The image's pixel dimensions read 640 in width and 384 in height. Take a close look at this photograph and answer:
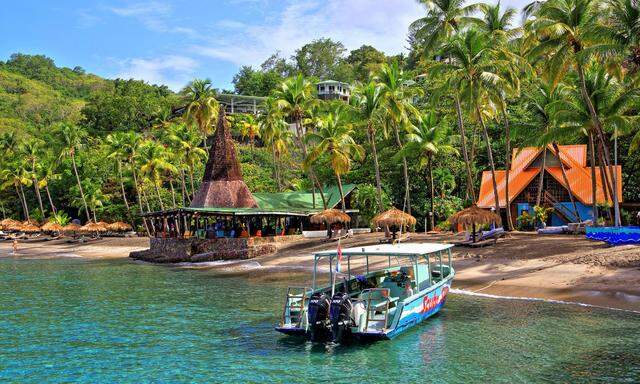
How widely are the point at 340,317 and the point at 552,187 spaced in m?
33.3

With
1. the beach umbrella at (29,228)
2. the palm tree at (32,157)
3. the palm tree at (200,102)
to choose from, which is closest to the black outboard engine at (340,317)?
the palm tree at (200,102)

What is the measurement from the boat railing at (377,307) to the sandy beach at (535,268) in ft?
25.0

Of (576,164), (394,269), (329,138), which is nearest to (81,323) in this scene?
(394,269)

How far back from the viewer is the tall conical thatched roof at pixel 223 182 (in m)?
49.8

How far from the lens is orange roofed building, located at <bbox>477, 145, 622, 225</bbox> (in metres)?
42.2

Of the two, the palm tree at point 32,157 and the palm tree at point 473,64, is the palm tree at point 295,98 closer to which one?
the palm tree at point 473,64

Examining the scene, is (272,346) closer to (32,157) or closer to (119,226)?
(119,226)

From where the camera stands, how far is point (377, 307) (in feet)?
58.2

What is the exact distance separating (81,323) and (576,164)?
39.4m

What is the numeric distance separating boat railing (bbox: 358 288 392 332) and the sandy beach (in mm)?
7621

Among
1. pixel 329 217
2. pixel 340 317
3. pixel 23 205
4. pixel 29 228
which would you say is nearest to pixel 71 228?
pixel 29 228

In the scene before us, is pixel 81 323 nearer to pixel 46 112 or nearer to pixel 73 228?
pixel 73 228

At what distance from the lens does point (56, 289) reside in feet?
98.5

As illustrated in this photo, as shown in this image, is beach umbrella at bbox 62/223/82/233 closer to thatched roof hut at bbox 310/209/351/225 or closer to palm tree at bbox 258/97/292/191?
palm tree at bbox 258/97/292/191
